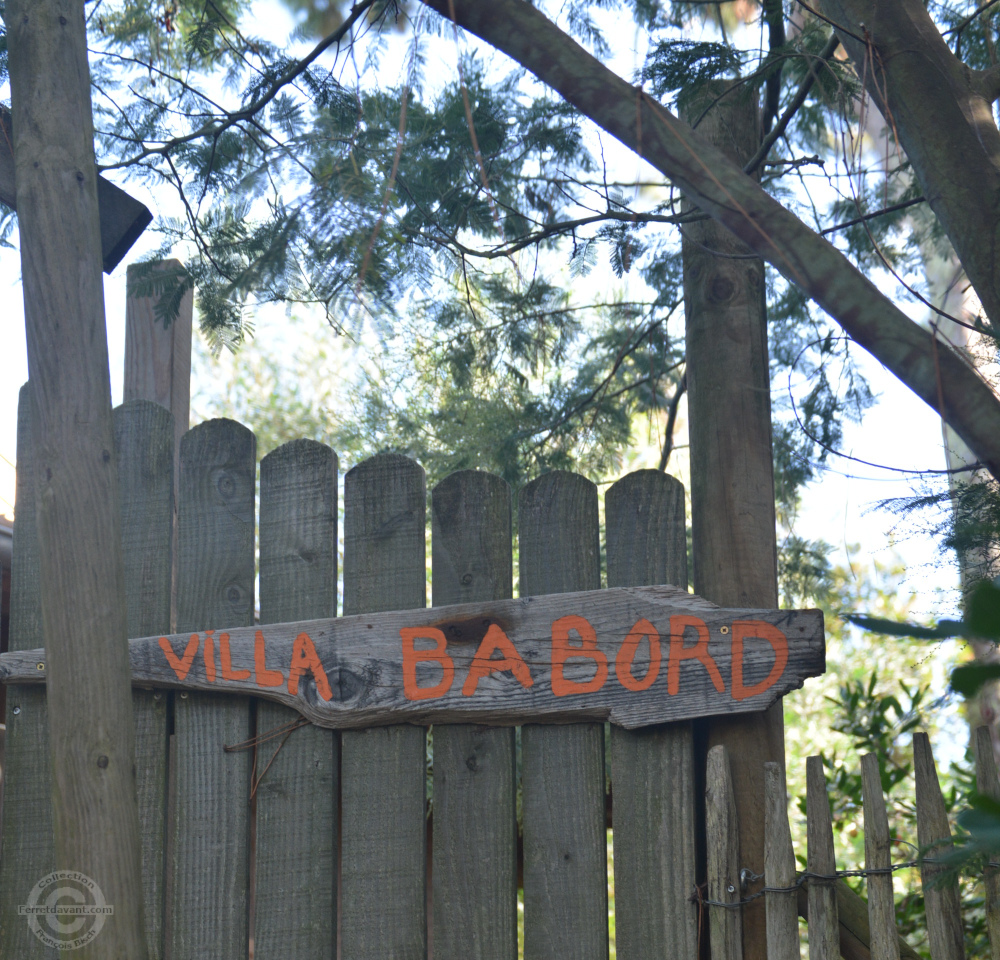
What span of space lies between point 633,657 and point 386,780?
0.63 m

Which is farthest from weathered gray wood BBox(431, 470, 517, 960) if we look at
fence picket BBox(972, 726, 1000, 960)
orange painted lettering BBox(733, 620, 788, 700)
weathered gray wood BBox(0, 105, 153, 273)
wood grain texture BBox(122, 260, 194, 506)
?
wood grain texture BBox(122, 260, 194, 506)

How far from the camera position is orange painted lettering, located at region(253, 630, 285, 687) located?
2213 mm

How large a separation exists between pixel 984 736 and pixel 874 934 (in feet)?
1.43

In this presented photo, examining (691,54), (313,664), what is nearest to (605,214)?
(691,54)

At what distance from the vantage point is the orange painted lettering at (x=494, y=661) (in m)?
2.08

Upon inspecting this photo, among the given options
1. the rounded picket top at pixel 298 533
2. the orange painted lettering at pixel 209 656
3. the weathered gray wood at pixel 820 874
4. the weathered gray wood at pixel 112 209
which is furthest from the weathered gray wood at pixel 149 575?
the weathered gray wood at pixel 820 874

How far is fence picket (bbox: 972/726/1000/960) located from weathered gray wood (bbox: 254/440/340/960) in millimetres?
1338

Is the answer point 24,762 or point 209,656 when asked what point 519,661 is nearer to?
point 209,656

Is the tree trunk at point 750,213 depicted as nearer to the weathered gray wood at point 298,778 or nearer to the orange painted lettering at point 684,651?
the orange painted lettering at point 684,651

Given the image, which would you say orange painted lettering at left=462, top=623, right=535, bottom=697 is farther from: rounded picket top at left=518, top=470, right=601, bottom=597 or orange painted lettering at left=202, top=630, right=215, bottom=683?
orange painted lettering at left=202, top=630, right=215, bottom=683

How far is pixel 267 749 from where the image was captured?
7.36 feet

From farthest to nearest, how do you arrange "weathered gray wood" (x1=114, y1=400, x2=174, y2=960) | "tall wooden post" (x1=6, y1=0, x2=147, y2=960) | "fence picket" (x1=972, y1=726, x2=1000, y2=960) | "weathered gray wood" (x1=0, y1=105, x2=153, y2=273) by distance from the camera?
"weathered gray wood" (x1=0, y1=105, x2=153, y2=273) < "weathered gray wood" (x1=114, y1=400, x2=174, y2=960) < "fence picket" (x1=972, y1=726, x2=1000, y2=960) < "tall wooden post" (x1=6, y1=0, x2=147, y2=960)

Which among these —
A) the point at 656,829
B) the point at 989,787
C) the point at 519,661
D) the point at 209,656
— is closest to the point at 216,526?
the point at 209,656

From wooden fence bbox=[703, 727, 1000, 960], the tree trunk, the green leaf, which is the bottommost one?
wooden fence bbox=[703, 727, 1000, 960]
